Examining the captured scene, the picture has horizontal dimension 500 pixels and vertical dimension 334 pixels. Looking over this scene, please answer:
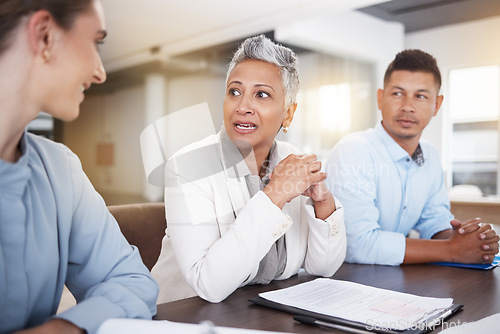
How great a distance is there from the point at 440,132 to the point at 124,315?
5.40 m

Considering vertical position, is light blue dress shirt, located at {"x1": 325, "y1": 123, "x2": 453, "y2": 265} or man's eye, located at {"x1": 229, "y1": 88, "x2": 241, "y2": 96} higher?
man's eye, located at {"x1": 229, "y1": 88, "x2": 241, "y2": 96}

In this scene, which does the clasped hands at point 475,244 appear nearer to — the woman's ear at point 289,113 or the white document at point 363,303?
the white document at point 363,303

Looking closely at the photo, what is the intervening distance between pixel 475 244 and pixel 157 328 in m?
1.09

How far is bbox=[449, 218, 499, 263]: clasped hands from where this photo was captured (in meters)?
1.36

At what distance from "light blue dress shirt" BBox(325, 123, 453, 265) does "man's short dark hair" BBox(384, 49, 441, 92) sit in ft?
0.88

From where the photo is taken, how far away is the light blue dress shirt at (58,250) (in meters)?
0.76

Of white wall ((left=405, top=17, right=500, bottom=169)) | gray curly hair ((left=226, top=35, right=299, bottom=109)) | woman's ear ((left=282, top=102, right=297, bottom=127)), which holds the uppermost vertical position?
white wall ((left=405, top=17, right=500, bottom=169))

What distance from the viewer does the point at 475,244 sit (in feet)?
4.47

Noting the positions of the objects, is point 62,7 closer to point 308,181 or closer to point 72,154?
point 72,154

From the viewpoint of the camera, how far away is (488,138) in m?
5.53

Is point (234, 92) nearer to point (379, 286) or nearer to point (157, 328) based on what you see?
point (379, 286)

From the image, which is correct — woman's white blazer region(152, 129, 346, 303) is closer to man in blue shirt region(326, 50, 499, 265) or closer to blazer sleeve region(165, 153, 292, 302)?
blazer sleeve region(165, 153, 292, 302)

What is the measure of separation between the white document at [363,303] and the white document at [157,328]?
0.26m

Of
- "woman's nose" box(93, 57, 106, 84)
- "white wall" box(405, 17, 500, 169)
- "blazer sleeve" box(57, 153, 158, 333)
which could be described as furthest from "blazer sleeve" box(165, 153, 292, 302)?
"white wall" box(405, 17, 500, 169)
